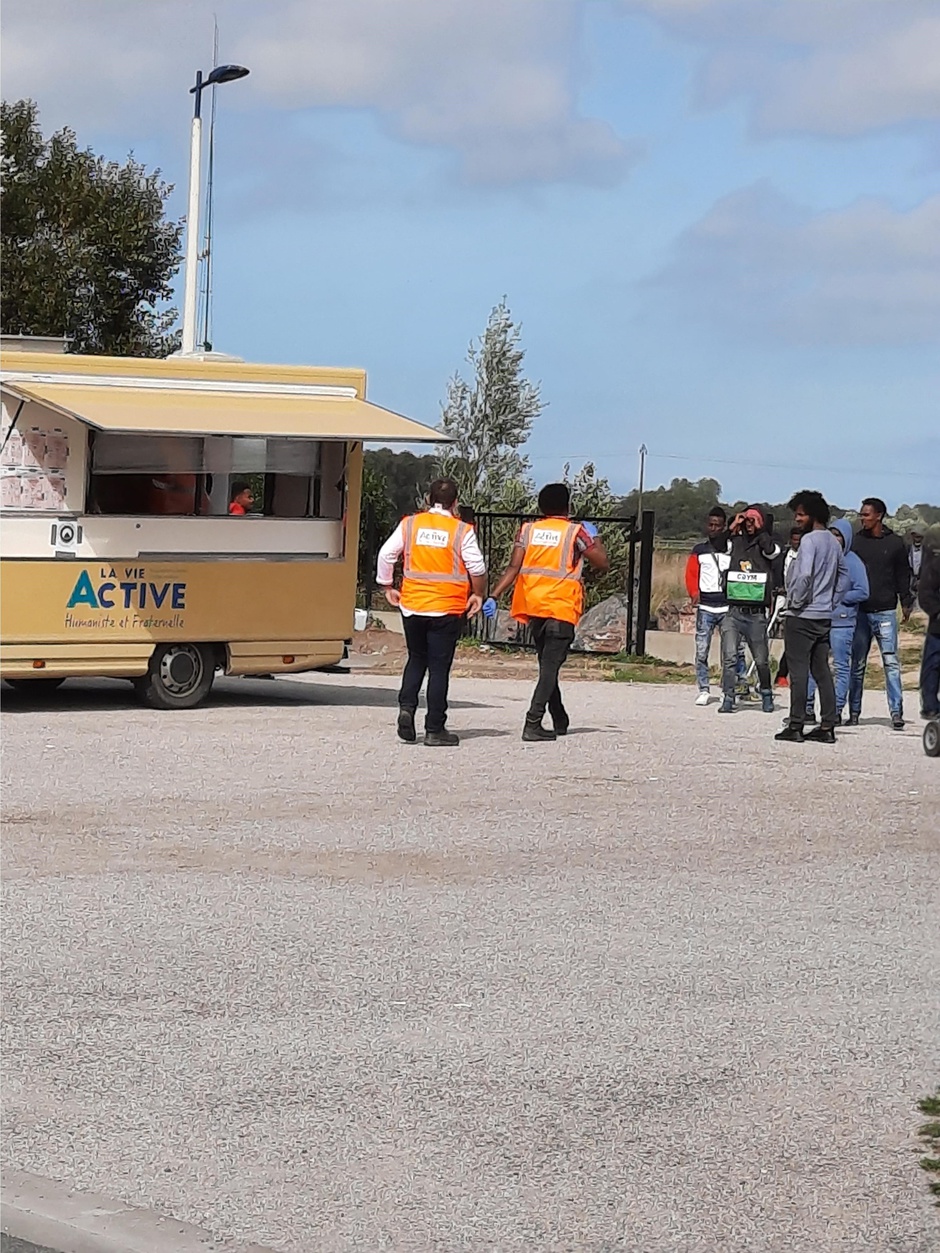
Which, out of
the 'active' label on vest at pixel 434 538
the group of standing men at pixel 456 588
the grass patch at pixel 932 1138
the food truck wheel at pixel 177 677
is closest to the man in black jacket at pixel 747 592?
the group of standing men at pixel 456 588

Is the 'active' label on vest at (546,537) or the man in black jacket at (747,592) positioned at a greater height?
the 'active' label on vest at (546,537)

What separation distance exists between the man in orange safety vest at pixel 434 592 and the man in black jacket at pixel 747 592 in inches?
157

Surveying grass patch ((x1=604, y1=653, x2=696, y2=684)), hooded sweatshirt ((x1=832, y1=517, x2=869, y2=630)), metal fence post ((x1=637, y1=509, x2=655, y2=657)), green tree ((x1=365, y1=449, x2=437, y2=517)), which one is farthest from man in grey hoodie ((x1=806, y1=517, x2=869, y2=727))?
green tree ((x1=365, y1=449, x2=437, y2=517))

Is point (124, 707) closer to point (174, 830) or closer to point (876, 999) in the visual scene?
point (174, 830)

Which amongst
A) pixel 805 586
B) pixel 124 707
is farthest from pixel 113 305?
pixel 805 586

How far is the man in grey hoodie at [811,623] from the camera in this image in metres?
14.5

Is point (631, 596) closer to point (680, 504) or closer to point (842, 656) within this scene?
point (842, 656)

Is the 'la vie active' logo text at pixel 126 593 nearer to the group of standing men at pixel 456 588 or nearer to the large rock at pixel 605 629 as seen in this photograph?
the group of standing men at pixel 456 588

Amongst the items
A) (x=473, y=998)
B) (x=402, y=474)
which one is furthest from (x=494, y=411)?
(x=473, y=998)

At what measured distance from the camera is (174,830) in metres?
9.94

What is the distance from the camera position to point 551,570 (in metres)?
13.8

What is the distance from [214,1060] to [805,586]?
9.35 m

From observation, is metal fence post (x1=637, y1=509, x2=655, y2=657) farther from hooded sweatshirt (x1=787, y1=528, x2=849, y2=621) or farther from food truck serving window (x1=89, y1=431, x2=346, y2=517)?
hooded sweatshirt (x1=787, y1=528, x2=849, y2=621)

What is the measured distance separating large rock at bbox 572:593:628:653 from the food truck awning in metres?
9.00
